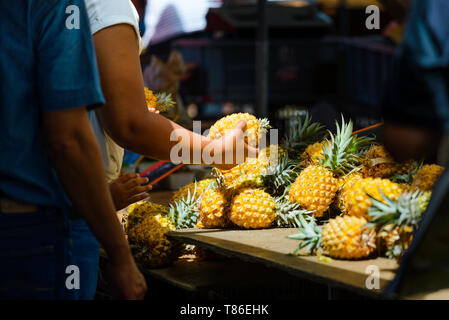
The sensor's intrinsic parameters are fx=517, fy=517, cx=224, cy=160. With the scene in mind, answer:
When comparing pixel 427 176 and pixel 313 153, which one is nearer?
pixel 427 176

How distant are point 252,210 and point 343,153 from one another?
1.86 ft

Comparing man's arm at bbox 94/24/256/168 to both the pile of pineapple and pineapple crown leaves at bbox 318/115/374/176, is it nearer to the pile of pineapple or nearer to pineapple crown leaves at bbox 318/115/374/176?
the pile of pineapple

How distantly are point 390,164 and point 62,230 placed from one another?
5.14ft

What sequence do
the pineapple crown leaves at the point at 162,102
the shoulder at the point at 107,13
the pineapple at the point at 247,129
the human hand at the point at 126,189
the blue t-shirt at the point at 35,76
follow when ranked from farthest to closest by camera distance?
the pineapple crown leaves at the point at 162,102 < the pineapple at the point at 247,129 < the human hand at the point at 126,189 < the shoulder at the point at 107,13 < the blue t-shirt at the point at 35,76

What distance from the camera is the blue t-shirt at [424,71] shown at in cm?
113

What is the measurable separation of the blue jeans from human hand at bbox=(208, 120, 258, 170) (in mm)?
768

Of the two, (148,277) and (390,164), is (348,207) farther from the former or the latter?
(148,277)

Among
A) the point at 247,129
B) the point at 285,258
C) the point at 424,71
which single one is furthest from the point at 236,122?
the point at 424,71

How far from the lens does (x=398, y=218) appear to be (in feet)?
6.05

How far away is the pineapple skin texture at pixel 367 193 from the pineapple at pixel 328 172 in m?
0.29

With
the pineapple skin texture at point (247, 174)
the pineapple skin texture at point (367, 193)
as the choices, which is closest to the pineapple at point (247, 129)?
the pineapple skin texture at point (247, 174)

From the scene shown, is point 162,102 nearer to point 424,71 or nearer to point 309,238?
point 309,238

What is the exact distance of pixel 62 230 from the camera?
1.44m

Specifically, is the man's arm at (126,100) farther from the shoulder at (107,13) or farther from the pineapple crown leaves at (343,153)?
the pineapple crown leaves at (343,153)
